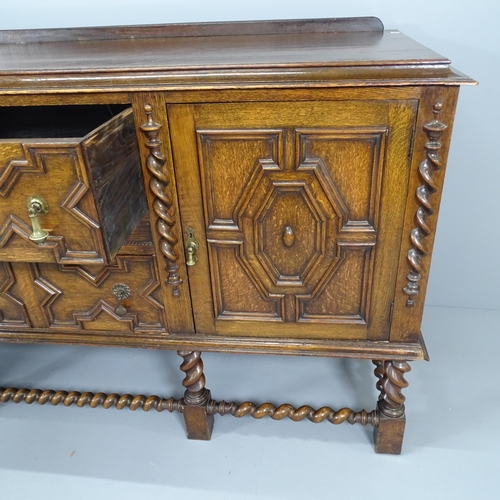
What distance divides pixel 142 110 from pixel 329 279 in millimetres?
448

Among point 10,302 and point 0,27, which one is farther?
point 0,27

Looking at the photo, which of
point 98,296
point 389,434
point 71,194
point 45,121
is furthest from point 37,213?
point 389,434

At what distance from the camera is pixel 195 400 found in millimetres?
1122

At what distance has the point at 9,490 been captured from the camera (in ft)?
3.53

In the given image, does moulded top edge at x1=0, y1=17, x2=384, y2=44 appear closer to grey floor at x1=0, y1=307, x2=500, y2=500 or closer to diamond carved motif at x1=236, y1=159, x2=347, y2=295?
diamond carved motif at x1=236, y1=159, x2=347, y2=295

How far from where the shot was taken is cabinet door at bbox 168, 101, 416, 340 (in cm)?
78

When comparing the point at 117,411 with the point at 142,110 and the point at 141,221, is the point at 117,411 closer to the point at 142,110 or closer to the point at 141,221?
the point at 141,221

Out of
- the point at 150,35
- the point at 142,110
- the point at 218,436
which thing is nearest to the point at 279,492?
the point at 218,436

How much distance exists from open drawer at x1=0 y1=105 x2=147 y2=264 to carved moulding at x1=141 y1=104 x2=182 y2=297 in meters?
0.03

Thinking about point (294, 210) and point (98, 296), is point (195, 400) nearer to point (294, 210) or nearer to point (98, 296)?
point (98, 296)

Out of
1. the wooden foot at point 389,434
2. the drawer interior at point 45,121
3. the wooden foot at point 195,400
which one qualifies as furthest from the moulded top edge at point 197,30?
the wooden foot at point 389,434

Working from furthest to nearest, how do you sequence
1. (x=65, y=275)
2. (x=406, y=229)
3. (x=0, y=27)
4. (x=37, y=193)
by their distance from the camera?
(x=0, y=27), (x=65, y=275), (x=406, y=229), (x=37, y=193)

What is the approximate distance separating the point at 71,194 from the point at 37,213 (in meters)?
0.07

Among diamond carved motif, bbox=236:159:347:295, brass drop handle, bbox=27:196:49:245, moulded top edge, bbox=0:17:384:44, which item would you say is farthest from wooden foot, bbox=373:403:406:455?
moulded top edge, bbox=0:17:384:44
